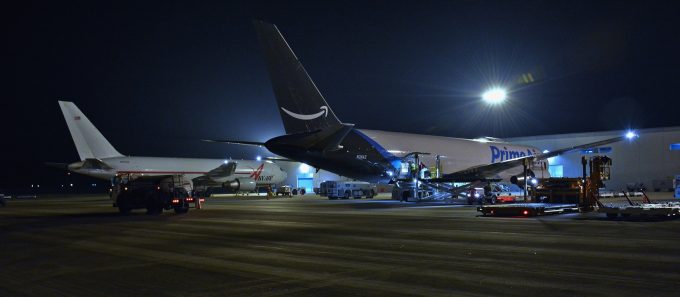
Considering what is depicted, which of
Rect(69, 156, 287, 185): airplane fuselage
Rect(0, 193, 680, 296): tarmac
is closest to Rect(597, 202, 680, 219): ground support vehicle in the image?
Rect(0, 193, 680, 296): tarmac

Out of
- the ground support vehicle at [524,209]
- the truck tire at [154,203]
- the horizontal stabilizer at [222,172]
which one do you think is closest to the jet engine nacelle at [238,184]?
the horizontal stabilizer at [222,172]

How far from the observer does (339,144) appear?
29.7 m

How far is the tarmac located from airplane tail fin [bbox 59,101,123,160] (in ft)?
123

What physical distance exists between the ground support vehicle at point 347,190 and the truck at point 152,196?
2317 centimetres

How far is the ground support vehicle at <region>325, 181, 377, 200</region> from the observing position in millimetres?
50719

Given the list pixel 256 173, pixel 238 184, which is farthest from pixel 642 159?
pixel 256 173

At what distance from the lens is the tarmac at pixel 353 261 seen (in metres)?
8.26

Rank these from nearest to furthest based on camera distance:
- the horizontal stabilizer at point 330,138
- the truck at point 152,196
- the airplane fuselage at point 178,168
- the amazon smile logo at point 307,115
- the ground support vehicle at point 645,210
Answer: the ground support vehicle at point 645,210
the horizontal stabilizer at point 330,138
the truck at point 152,196
the amazon smile logo at point 307,115
the airplane fuselage at point 178,168

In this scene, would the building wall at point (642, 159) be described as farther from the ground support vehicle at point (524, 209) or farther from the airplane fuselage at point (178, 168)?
the ground support vehicle at point (524, 209)

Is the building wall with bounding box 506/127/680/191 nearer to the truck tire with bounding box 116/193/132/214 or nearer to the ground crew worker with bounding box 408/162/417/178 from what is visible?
the ground crew worker with bounding box 408/162/417/178

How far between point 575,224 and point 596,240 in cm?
459

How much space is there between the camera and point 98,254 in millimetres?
12562

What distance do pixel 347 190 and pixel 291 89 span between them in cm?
2421

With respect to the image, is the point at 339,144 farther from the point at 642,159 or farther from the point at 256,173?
the point at 642,159
